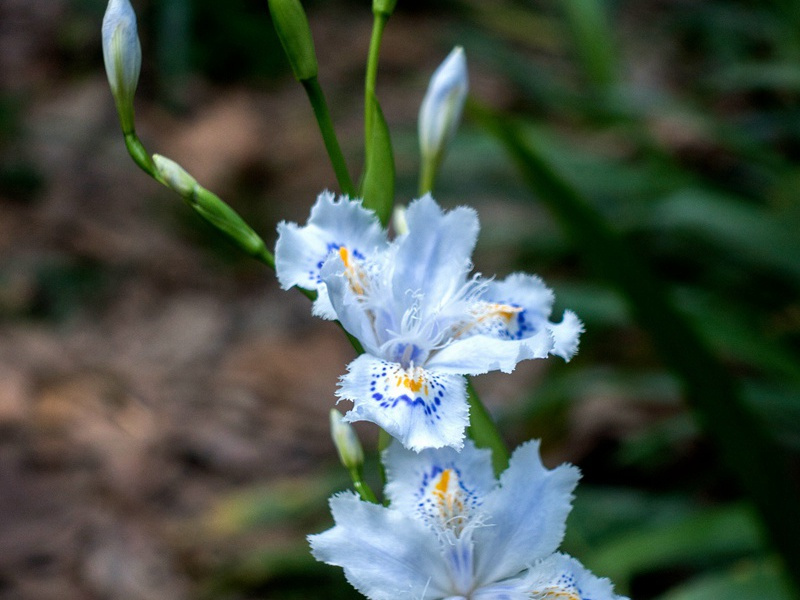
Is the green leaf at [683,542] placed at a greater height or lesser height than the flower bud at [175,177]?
greater

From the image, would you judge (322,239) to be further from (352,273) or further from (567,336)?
(567,336)

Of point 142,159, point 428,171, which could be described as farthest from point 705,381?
point 142,159

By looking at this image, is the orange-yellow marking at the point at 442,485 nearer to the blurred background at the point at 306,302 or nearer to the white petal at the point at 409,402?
the white petal at the point at 409,402

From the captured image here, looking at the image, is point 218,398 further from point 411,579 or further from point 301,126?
point 411,579

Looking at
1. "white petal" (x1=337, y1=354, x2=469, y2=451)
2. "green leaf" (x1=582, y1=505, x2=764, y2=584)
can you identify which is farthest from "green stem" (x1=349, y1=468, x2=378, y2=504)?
"green leaf" (x1=582, y1=505, x2=764, y2=584)

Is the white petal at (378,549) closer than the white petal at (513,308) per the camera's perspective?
Yes

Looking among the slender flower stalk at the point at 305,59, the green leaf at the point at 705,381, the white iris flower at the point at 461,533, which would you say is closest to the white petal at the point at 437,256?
the slender flower stalk at the point at 305,59

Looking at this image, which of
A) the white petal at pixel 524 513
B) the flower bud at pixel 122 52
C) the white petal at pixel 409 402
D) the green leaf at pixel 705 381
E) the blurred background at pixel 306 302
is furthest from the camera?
the blurred background at pixel 306 302
